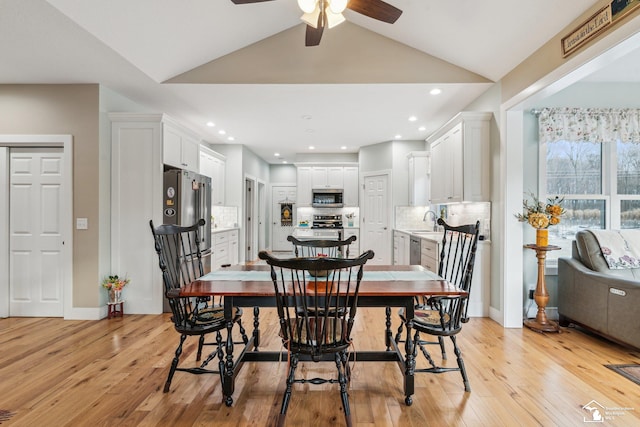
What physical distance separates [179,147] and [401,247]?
12.9 ft

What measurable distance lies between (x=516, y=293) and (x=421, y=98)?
253 cm

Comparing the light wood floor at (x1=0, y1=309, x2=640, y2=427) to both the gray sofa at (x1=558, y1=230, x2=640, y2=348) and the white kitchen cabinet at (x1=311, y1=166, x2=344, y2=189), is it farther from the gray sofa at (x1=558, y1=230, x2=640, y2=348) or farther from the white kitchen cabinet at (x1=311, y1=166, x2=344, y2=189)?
the white kitchen cabinet at (x1=311, y1=166, x2=344, y2=189)

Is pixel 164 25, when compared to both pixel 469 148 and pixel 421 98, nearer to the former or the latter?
pixel 421 98

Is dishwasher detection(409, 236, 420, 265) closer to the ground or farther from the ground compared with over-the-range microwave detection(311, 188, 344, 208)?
closer to the ground

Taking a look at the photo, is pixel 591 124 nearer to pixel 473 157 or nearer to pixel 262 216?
pixel 473 157

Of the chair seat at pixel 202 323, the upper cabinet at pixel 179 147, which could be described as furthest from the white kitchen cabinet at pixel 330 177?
the chair seat at pixel 202 323

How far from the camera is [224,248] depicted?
5.96 m

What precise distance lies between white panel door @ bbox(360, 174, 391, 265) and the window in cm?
303

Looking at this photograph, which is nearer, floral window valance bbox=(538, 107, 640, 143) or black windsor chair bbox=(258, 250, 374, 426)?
black windsor chair bbox=(258, 250, 374, 426)

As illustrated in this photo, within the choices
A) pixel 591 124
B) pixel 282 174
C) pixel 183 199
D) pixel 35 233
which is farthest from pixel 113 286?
pixel 282 174

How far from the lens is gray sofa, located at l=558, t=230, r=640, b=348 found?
9.11 feet

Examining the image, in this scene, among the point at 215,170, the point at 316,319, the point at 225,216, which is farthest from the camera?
the point at 225,216

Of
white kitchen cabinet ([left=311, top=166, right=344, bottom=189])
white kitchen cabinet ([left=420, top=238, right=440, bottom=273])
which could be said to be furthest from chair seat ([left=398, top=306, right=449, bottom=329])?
white kitchen cabinet ([left=311, top=166, right=344, bottom=189])

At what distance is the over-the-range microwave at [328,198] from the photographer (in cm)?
764
